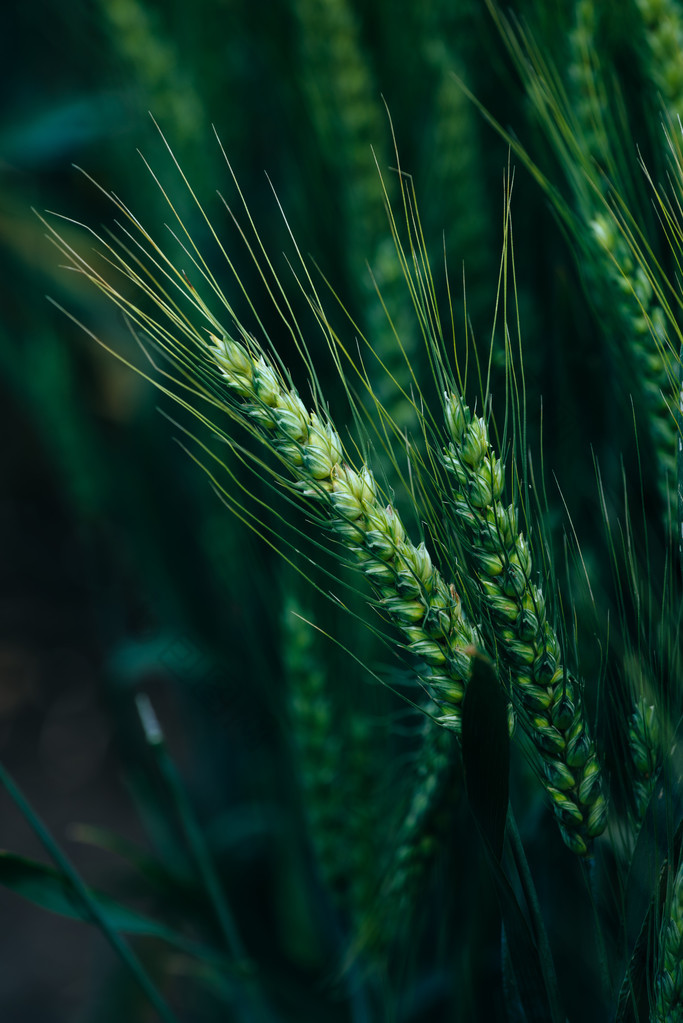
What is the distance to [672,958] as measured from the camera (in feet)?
0.63

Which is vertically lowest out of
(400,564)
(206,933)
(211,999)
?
(211,999)

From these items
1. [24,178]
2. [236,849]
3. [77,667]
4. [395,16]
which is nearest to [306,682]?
[236,849]

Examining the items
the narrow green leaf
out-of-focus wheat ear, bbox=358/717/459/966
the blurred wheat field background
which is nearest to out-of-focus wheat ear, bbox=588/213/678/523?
the blurred wheat field background

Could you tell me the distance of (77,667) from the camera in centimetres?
93

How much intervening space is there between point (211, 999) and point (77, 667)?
50 centimetres

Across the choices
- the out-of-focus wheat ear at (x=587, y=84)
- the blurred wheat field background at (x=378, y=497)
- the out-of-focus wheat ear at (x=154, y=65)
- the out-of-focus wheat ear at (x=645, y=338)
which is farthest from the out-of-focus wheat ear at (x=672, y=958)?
the out-of-focus wheat ear at (x=154, y=65)

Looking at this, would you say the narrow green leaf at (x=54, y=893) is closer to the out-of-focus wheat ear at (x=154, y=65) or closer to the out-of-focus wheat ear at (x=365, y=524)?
the out-of-focus wheat ear at (x=365, y=524)

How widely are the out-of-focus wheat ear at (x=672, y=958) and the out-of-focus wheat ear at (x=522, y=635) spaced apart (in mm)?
24

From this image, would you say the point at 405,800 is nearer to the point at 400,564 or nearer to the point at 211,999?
the point at 400,564

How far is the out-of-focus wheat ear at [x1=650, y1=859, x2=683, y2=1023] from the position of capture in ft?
0.63

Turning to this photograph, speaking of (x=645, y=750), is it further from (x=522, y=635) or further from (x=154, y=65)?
(x=154, y=65)

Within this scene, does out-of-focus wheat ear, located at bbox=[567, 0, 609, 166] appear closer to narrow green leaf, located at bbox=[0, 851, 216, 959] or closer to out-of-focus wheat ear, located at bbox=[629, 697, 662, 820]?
out-of-focus wheat ear, located at bbox=[629, 697, 662, 820]

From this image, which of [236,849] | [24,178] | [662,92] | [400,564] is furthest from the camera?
[24,178]

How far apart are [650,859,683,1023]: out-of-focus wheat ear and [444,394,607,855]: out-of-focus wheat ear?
0.08 ft
